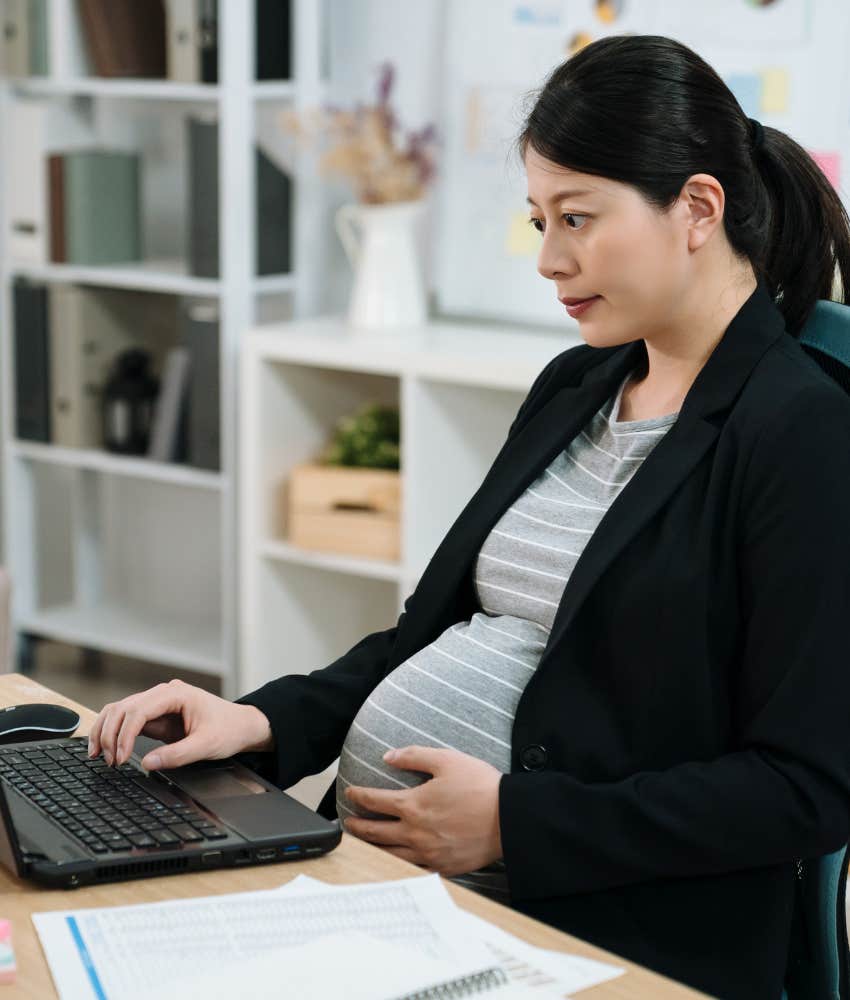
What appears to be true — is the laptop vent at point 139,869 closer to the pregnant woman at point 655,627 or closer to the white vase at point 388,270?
the pregnant woman at point 655,627

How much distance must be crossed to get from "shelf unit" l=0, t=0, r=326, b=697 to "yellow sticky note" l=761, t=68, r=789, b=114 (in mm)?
1008

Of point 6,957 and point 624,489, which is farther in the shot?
point 624,489

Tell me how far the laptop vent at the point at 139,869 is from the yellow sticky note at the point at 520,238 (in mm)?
2189

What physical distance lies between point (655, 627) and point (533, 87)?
167 cm

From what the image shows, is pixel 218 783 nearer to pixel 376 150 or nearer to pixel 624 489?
pixel 624 489

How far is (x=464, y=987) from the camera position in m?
0.96

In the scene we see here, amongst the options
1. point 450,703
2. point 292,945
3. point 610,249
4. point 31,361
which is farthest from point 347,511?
point 292,945

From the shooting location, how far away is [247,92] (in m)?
3.21

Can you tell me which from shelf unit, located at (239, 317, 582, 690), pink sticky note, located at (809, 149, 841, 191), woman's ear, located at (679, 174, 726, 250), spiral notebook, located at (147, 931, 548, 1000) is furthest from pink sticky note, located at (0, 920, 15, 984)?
pink sticky note, located at (809, 149, 841, 191)

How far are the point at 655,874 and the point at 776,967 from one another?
15 centimetres

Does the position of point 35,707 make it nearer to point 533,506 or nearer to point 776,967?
point 533,506

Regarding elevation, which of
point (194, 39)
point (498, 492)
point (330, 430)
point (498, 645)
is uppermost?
point (194, 39)

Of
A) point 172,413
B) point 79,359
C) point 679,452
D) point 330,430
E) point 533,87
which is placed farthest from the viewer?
point 79,359

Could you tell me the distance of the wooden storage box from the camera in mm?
3098
